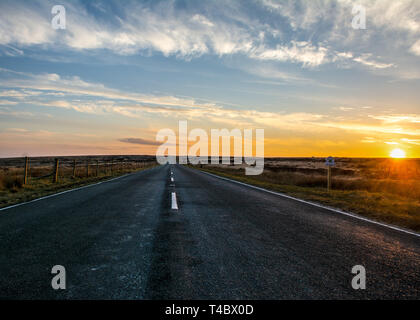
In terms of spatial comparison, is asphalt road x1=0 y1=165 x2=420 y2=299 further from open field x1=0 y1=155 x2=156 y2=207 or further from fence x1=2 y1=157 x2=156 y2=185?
fence x1=2 y1=157 x2=156 y2=185

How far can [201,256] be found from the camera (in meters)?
3.59

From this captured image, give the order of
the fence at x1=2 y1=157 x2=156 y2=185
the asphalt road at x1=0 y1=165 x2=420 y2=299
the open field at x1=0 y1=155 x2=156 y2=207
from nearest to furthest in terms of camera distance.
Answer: the asphalt road at x1=0 y1=165 x2=420 y2=299, the open field at x1=0 y1=155 x2=156 y2=207, the fence at x1=2 y1=157 x2=156 y2=185

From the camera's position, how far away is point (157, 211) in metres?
6.91

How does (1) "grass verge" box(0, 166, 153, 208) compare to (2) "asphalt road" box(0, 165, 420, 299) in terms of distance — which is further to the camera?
(1) "grass verge" box(0, 166, 153, 208)

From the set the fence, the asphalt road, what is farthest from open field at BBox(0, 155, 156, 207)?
the asphalt road

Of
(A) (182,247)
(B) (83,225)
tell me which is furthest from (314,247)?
(B) (83,225)

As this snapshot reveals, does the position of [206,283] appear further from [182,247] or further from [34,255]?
[34,255]

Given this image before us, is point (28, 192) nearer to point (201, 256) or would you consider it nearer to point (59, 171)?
point (201, 256)

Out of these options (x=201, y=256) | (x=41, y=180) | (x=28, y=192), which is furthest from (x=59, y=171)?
(x=201, y=256)

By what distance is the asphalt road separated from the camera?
2615 millimetres

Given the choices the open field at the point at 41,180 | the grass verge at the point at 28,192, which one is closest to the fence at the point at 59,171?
the open field at the point at 41,180

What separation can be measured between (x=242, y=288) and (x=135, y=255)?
1707 mm

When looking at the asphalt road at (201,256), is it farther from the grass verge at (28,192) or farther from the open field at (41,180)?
the open field at (41,180)

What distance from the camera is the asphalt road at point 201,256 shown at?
2.62m
